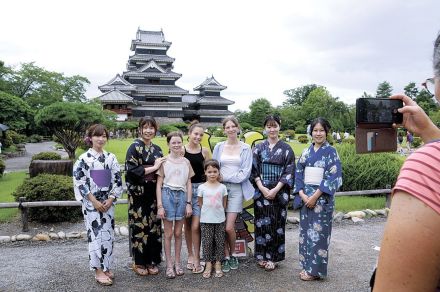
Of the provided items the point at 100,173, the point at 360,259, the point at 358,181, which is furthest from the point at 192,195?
the point at 358,181

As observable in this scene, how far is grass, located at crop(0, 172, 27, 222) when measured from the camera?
7173 mm

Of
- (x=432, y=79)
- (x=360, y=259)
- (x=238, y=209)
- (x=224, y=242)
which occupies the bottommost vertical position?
(x=360, y=259)

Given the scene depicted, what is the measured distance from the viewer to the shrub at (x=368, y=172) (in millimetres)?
8680

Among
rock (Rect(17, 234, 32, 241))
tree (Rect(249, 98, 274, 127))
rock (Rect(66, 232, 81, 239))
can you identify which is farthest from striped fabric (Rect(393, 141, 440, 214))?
tree (Rect(249, 98, 274, 127))

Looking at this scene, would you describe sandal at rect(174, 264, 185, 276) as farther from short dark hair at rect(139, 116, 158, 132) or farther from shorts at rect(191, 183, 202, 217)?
short dark hair at rect(139, 116, 158, 132)

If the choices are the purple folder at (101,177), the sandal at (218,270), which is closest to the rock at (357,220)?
the sandal at (218,270)

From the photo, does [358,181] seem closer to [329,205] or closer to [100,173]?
[329,205]

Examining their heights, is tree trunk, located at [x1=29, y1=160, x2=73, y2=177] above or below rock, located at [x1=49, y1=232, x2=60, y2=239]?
above

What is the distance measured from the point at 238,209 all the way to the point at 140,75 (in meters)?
39.8

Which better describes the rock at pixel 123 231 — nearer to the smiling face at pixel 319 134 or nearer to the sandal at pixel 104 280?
the sandal at pixel 104 280

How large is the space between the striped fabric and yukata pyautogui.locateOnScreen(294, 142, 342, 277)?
350 cm

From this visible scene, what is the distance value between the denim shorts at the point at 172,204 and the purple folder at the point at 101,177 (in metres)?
0.67

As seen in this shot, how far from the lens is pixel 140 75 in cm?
4209

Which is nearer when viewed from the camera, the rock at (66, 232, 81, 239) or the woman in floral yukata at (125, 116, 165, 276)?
the woman in floral yukata at (125, 116, 165, 276)
